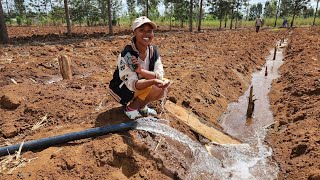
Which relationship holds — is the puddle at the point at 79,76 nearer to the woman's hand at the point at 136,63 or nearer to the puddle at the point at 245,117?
the puddle at the point at 245,117

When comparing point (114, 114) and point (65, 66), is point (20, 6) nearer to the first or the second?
point (65, 66)

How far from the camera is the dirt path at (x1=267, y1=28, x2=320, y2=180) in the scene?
4637 millimetres

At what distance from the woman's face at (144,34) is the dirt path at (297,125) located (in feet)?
10.4

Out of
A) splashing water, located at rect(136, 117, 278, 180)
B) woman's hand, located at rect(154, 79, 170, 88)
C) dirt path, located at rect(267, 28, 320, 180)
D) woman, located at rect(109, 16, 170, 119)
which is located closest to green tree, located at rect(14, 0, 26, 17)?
dirt path, located at rect(267, 28, 320, 180)

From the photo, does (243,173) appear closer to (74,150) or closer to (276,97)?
(74,150)

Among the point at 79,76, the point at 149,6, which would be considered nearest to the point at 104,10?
the point at 149,6

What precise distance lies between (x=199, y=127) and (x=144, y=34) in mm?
2411

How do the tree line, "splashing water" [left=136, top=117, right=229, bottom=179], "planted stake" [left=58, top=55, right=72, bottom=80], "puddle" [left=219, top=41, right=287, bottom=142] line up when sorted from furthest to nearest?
the tree line → "planted stake" [left=58, top=55, right=72, bottom=80] → "puddle" [left=219, top=41, right=287, bottom=142] → "splashing water" [left=136, top=117, right=229, bottom=179]

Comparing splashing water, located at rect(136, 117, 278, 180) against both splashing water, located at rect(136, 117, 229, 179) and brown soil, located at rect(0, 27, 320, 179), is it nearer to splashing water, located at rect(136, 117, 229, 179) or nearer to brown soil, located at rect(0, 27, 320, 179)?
splashing water, located at rect(136, 117, 229, 179)

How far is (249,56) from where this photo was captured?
13336 millimetres

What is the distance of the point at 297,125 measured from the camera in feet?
19.1

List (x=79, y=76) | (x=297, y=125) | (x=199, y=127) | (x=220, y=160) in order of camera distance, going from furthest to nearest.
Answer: (x=79, y=76) → (x=297, y=125) → (x=199, y=127) → (x=220, y=160)

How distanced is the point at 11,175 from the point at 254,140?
463 cm

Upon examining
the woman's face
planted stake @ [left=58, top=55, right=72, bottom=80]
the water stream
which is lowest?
the water stream
